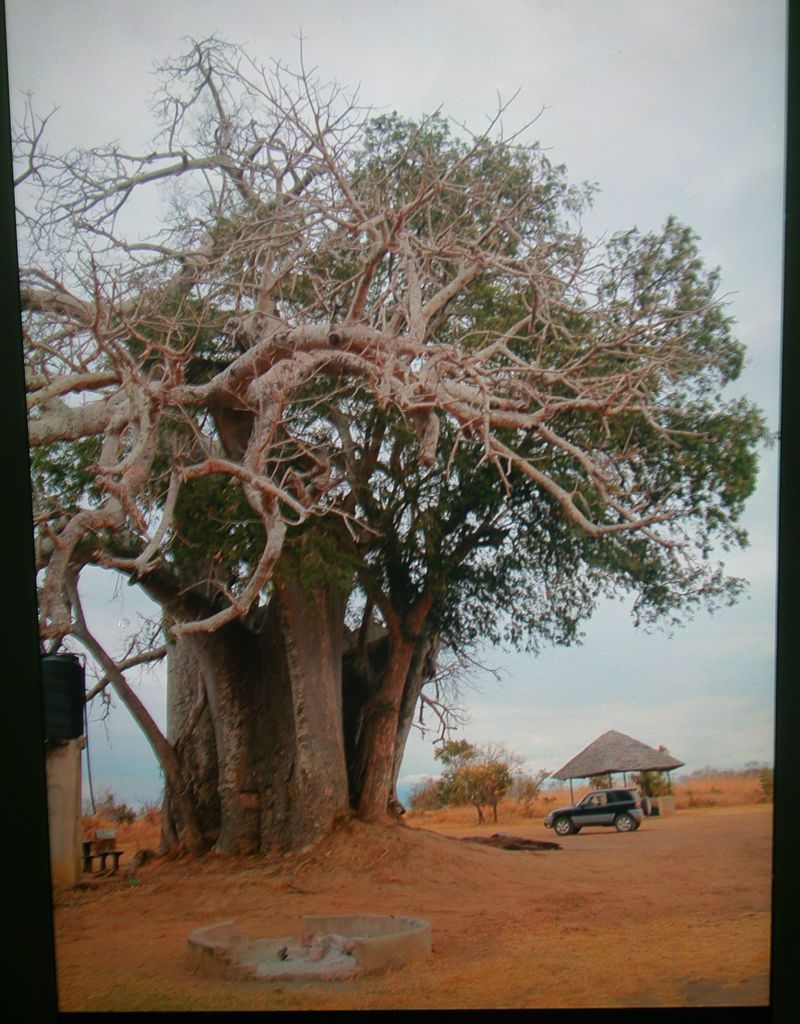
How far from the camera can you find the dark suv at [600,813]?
392 centimetres

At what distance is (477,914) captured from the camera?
387 centimetres

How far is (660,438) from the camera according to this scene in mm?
3969

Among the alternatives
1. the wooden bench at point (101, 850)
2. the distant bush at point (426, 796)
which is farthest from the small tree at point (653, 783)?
the wooden bench at point (101, 850)

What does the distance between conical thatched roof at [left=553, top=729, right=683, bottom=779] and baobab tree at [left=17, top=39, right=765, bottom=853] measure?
1.41ft

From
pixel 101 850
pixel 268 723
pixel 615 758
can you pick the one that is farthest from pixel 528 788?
pixel 101 850

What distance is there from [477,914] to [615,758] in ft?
2.31

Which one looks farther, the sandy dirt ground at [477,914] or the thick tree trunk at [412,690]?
the thick tree trunk at [412,690]

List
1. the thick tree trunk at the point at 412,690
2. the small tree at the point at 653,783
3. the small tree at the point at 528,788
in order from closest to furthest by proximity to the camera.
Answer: the small tree at the point at 653,783 → the small tree at the point at 528,788 → the thick tree trunk at the point at 412,690

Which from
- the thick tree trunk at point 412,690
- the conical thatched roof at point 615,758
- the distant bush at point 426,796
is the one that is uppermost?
the thick tree trunk at point 412,690

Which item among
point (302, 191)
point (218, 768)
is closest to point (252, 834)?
point (218, 768)

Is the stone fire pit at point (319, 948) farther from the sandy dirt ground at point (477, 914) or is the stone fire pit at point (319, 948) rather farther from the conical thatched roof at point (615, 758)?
the conical thatched roof at point (615, 758)

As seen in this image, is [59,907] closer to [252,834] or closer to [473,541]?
[252,834]

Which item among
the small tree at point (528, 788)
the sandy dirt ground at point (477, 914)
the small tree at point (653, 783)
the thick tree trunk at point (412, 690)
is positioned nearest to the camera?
the sandy dirt ground at point (477, 914)

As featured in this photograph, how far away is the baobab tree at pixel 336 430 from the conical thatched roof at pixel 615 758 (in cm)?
43
